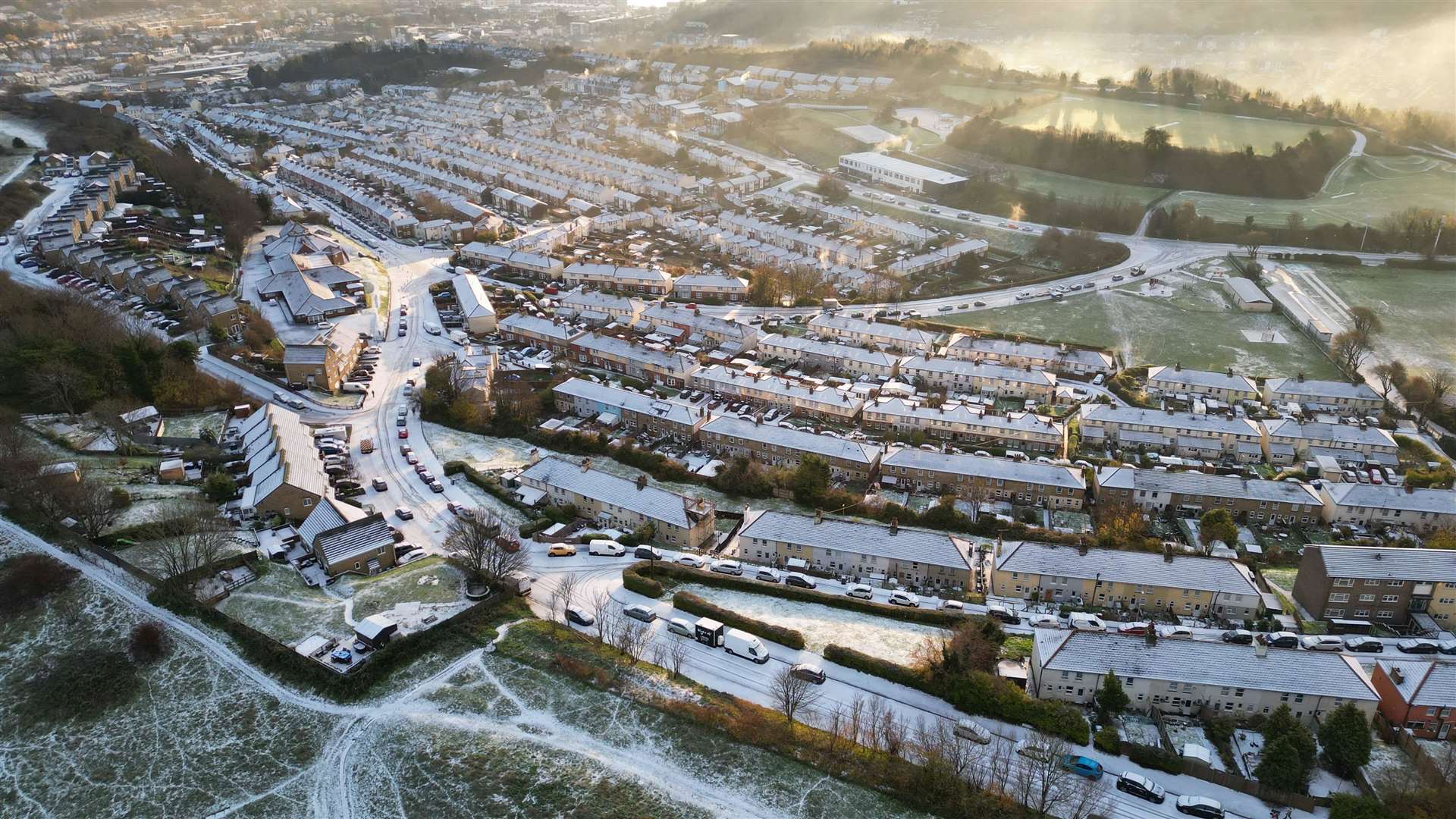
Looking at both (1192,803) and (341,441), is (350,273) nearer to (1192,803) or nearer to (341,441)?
(341,441)

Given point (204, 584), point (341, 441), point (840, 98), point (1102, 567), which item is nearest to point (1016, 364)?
point (1102, 567)

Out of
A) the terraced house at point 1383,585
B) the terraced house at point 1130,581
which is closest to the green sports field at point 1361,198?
the terraced house at point 1383,585

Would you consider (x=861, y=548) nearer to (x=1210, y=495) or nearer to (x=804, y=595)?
(x=804, y=595)

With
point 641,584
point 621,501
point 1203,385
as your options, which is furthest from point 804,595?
point 1203,385

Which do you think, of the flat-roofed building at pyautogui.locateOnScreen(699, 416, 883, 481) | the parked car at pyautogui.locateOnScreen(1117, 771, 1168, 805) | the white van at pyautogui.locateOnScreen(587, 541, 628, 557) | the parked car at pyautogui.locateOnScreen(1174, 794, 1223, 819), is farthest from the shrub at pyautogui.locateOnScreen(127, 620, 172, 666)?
the parked car at pyautogui.locateOnScreen(1174, 794, 1223, 819)

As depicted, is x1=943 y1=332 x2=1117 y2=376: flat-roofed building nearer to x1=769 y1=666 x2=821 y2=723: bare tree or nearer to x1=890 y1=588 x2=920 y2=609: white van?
x1=890 y1=588 x2=920 y2=609: white van

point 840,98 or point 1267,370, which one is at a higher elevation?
point 840,98
